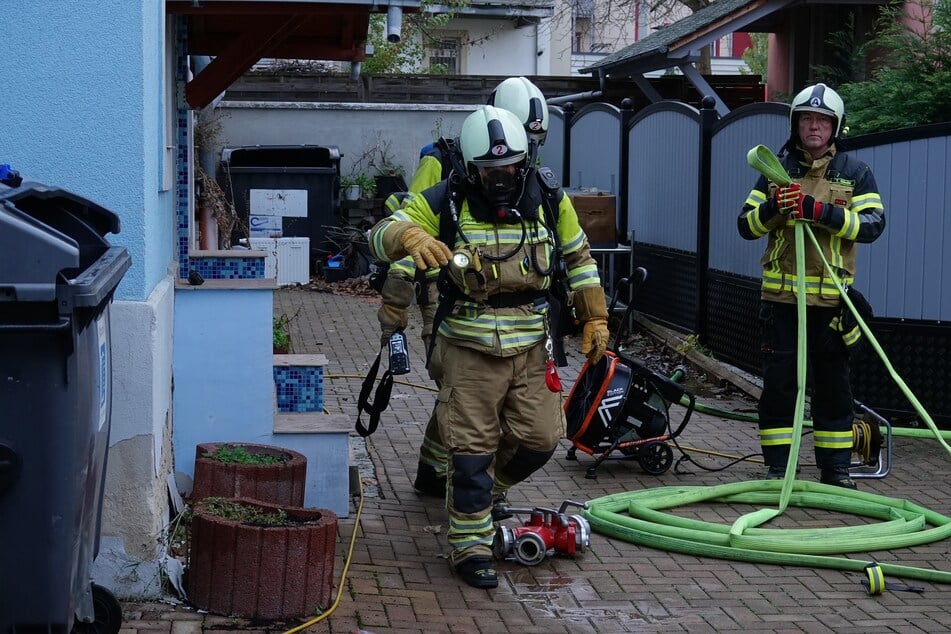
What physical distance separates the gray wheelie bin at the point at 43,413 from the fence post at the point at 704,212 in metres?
7.29

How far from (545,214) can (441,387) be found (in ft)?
2.93

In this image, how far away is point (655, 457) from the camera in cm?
710

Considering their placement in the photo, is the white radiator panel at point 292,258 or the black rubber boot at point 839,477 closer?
the black rubber boot at point 839,477

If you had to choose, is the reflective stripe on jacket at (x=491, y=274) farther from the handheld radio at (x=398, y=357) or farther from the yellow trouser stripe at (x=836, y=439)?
the yellow trouser stripe at (x=836, y=439)

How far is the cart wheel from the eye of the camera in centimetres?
706

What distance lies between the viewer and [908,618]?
500 centimetres

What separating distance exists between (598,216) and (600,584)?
273 inches

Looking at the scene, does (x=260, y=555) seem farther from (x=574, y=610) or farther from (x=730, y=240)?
(x=730, y=240)

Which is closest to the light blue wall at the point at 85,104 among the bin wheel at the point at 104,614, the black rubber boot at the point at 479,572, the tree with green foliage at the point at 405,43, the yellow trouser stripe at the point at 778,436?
the bin wheel at the point at 104,614

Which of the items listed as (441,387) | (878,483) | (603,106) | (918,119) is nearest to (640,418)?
(878,483)

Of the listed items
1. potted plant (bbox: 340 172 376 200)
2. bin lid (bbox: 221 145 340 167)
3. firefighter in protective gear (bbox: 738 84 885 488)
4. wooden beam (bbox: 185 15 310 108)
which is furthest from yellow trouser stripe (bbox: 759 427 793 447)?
potted plant (bbox: 340 172 376 200)

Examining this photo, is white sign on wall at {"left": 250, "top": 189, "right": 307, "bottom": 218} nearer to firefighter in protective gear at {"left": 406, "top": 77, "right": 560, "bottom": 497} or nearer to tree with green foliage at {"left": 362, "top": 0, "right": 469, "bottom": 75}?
tree with green foliage at {"left": 362, "top": 0, "right": 469, "bottom": 75}

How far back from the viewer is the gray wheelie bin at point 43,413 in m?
3.46

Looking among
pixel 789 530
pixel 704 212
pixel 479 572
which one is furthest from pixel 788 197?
pixel 704 212
